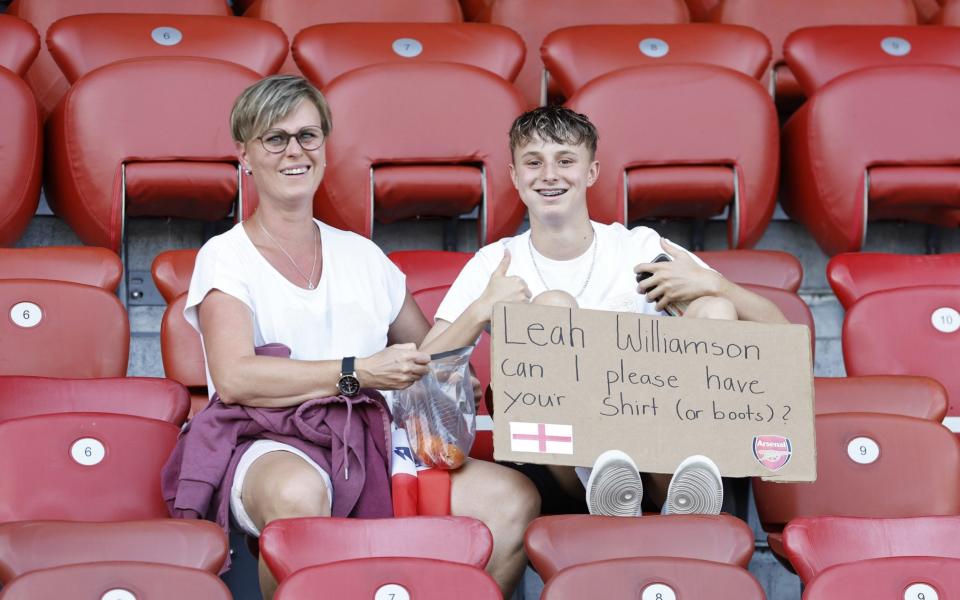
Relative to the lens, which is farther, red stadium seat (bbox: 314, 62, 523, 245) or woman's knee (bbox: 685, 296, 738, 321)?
red stadium seat (bbox: 314, 62, 523, 245)

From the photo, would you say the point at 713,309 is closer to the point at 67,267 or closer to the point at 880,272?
the point at 880,272

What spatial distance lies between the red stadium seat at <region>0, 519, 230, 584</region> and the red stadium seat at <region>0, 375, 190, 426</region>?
0.39m

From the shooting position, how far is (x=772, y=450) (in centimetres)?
197

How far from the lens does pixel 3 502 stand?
1966 mm

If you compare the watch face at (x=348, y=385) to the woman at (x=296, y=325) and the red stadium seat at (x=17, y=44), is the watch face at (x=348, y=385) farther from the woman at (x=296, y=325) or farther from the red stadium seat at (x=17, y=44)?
the red stadium seat at (x=17, y=44)

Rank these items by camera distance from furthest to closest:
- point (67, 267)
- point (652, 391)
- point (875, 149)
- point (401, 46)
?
1. point (401, 46)
2. point (875, 149)
3. point (67, 267)
4. point (652, 391)

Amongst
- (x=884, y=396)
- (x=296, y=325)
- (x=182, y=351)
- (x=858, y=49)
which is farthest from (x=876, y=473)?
(x=858, y=49)

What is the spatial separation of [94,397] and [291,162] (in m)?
0.44

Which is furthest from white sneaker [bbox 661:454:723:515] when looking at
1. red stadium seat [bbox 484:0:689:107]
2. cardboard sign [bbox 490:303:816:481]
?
red stadium seat [bbox 484:0:689:107]

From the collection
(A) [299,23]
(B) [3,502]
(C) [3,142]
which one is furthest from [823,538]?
(A) [299,23]

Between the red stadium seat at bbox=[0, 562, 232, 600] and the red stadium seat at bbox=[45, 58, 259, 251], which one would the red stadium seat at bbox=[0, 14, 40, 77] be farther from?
the red stadium seat at bbox=[0, 562, 232, 600]

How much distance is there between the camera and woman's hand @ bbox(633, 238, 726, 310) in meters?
2.19

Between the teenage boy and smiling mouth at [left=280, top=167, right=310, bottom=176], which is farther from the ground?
smiling mouth at [left=280, top=167, right=310, bottom=176]

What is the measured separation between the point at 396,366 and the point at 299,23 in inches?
62.1
